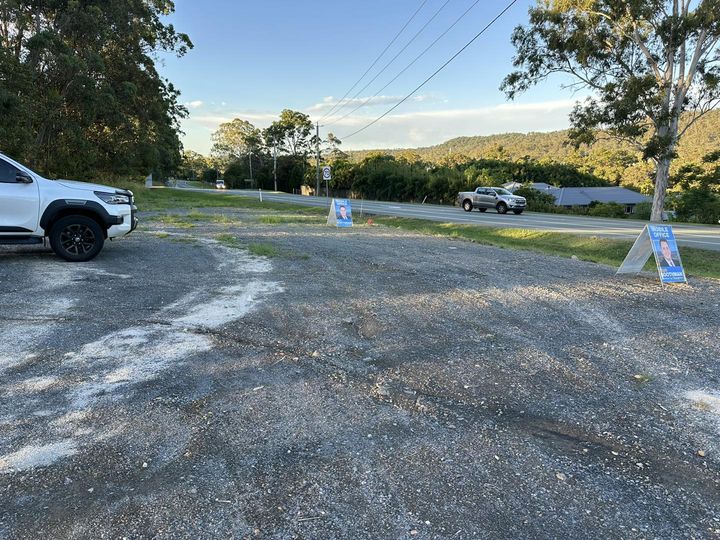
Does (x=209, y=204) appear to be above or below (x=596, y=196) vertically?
below

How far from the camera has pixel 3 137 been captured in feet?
63.9

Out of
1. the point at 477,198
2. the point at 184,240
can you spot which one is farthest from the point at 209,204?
the point at 184,240

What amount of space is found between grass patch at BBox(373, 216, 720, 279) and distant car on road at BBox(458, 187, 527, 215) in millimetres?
10316

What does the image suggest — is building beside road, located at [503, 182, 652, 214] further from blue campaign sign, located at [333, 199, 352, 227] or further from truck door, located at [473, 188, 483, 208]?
blue campaign sign, located at [333, 199, 352, 227]

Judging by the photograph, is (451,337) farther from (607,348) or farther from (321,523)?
(321,523)

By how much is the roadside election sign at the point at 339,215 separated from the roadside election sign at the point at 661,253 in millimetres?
11025

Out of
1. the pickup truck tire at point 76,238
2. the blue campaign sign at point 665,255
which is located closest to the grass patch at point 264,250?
the pickup truck tire at point 76,238

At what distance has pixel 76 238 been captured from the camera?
8438mm

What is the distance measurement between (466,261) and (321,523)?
834cm

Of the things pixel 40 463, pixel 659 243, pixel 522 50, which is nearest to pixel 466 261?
Result: pixel 659 243

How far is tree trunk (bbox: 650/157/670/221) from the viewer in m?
24.2

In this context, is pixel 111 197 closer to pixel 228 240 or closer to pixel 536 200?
pixel 228 240

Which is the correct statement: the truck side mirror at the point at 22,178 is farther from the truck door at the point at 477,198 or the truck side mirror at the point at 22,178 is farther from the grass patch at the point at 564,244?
the truck door at the point at 477,198

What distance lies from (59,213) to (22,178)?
76 cm
